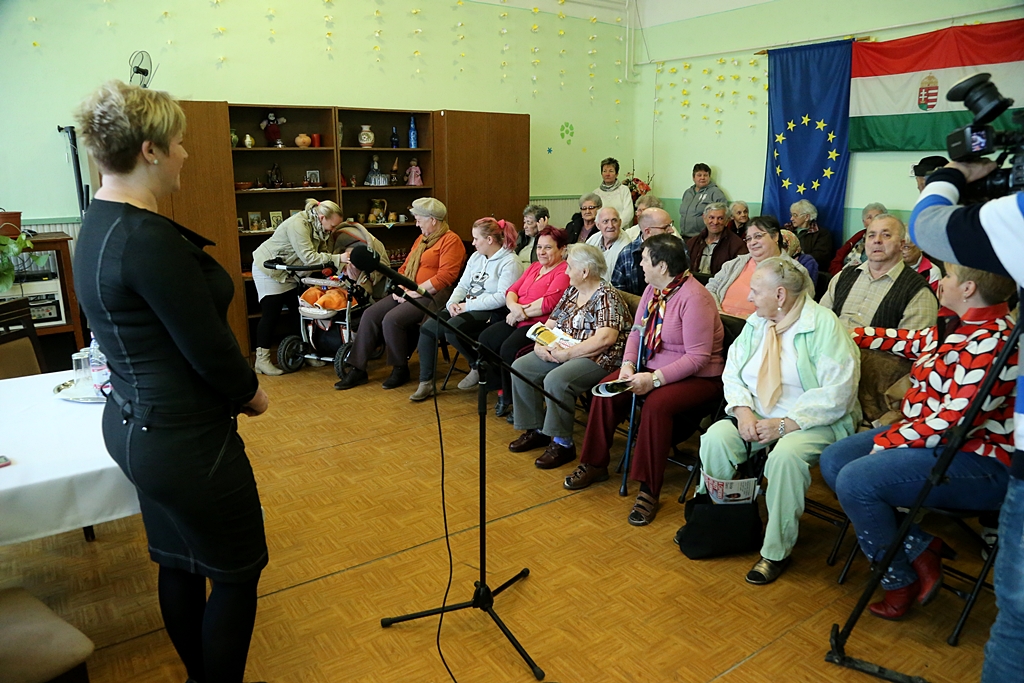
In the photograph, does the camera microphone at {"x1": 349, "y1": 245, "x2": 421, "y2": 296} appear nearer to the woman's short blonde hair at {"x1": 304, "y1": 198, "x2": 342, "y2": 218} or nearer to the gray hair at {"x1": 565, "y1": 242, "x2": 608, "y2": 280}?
the gray hair at {"x1": 565, "y1": 242, "x2": 608, "y2": 280}

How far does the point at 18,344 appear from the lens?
120 inches

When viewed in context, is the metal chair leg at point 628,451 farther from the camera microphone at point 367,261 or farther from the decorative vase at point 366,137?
the decorative vase at point 366,137

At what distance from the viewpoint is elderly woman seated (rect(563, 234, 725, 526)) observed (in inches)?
125

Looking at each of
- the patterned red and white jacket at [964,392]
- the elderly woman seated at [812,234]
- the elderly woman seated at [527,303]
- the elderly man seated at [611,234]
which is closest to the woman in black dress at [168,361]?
the patterned red and white jacket at [964,392]

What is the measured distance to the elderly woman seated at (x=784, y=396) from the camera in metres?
2.64

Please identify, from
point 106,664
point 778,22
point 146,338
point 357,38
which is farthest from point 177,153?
point 778,22

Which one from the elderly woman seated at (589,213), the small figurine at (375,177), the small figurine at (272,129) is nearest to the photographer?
the small figurine at (272,129)

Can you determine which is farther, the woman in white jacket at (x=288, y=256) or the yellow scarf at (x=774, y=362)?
the woman in white jacket at (x=288, y=256)

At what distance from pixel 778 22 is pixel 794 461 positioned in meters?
5.85

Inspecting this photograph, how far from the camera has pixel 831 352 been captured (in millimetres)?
2674

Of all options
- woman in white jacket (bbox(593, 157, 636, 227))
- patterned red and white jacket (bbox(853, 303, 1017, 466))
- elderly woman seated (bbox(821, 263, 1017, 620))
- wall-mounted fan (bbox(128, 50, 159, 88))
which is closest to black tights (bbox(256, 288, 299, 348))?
wall-mounted fan (bbox(128, 50, 159, 88))

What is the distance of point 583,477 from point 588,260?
1.08 m

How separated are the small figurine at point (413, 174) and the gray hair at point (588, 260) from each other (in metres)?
3.72

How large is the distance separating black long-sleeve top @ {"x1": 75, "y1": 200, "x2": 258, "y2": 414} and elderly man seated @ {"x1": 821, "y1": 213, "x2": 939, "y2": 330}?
112 inches
